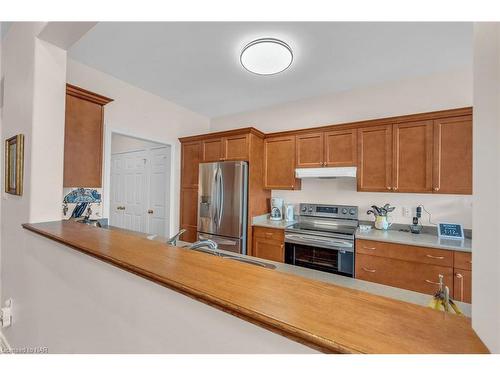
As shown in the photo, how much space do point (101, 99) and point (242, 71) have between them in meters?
1.45

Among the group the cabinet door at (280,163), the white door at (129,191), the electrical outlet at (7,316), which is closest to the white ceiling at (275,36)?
the cabinet door at (280,163)

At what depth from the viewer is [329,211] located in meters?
3.03

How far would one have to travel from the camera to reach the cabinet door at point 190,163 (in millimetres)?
3373

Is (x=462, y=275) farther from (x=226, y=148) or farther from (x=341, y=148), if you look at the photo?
(x=226, y=148)

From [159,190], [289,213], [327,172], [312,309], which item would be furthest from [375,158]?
[159,190]

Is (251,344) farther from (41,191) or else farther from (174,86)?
(174,86)

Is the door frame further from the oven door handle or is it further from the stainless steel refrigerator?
the oven door handle

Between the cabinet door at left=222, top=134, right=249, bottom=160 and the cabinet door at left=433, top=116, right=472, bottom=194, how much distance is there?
2059 mm

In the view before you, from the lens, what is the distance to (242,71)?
253 centimetres

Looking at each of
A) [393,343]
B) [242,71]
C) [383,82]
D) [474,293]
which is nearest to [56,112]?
[242,71]

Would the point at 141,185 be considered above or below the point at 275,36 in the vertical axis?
below

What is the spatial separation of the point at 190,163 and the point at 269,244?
1.71 meters

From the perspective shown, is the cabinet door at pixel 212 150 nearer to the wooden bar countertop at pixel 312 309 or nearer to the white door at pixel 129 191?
the white door at pixel 129 191

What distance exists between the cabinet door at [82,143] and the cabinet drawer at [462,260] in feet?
10.4
